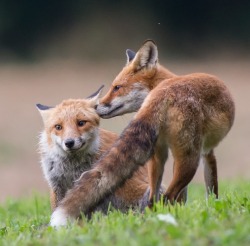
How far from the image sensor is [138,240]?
6.25 m

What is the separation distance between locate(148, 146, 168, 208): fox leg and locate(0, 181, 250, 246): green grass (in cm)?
84

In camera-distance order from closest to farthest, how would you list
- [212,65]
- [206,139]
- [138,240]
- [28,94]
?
[138,240] < [206,139] < [28,94] < [212,65]

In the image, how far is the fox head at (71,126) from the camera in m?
9.50

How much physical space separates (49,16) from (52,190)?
23.1 meters

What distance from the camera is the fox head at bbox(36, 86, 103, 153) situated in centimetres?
950

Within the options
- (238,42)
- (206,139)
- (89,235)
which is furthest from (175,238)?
(238,42)

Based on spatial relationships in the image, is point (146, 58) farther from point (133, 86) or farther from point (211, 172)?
point (211, 172)

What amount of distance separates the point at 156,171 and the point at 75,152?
121 centimetres

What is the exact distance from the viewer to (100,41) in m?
32.4

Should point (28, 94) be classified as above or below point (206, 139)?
below

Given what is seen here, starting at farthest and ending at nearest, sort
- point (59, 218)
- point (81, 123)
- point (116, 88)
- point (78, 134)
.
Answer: point (116, 88) → point (81, 123) → point (78, 134) → point (59, 218)

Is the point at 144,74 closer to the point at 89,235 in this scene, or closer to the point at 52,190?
the point at 52,190

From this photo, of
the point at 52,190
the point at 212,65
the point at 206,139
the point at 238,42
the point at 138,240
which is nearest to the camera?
the point at 138,240

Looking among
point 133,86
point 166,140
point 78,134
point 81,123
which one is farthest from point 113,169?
point 133,86
